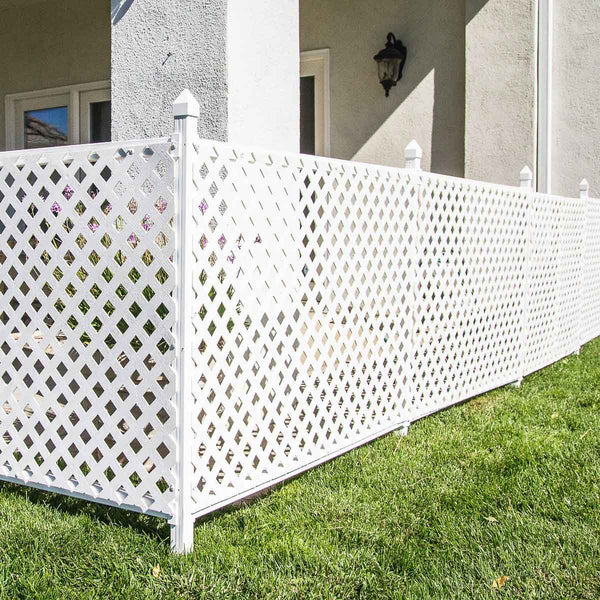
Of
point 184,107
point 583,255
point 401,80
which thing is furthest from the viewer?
point 401,80

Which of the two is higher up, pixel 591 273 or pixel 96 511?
pixel 591 273

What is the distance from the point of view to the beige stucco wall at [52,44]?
9062 millimetres

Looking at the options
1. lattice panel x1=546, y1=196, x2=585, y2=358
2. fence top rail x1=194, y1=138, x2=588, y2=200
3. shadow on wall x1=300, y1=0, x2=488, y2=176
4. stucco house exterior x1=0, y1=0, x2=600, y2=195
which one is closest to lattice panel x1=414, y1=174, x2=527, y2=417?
fence top rail x1=194, y1=138, x2=588, y2=200

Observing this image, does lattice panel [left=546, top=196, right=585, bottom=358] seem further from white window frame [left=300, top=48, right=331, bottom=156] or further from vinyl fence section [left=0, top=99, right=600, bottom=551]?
white window frame [left=300, top=48, right=331, bottom=156]

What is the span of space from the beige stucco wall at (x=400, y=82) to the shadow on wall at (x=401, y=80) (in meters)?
0.01

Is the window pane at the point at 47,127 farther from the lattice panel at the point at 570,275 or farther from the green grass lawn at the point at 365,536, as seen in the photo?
the green grass lawn at the point at 365,536

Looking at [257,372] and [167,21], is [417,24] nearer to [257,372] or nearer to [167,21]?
[167,21]

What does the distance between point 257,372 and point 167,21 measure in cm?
247

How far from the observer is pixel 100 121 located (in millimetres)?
9344

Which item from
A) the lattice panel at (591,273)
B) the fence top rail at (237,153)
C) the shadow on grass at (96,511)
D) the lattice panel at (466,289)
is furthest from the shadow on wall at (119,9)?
the lattice panel at (591,273)

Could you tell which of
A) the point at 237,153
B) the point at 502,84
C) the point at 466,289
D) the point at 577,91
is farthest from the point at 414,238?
the point at 577,91

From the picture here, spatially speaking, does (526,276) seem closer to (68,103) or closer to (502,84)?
(502,84)

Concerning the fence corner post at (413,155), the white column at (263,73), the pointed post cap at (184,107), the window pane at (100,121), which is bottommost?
the pointed post cap at (184,107)

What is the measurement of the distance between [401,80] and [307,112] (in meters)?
1.22
